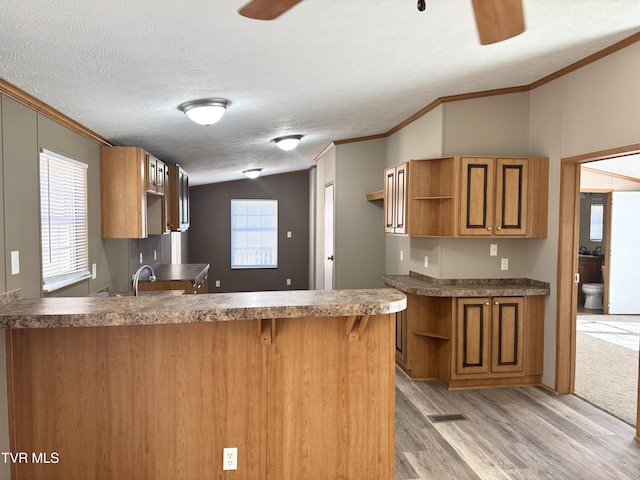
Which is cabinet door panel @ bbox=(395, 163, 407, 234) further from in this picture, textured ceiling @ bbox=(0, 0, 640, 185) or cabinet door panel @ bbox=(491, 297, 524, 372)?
cabinet door panel @ bbox=(491, 297, 524, 372)

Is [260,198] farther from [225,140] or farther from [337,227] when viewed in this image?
[225,140]

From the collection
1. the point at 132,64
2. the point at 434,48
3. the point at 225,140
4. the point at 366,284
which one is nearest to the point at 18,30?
the point at 132,64

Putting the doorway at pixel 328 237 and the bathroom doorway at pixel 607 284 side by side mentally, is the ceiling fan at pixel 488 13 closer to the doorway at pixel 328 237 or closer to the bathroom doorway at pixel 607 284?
the bathroom doorway at pixel 607 284

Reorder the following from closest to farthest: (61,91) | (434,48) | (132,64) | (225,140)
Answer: (132,64) → (61,91) → (434,48) → (225,140)

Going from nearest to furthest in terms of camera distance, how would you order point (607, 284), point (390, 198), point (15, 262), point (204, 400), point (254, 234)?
point (204, 400), point (15, 262), point (390, 198), point (607, 284), point (254, 234)

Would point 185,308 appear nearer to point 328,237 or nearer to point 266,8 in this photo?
point 266,8

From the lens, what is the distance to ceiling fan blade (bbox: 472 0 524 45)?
1699 mm

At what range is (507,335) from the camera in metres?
4.36

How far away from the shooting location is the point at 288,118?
179 inches

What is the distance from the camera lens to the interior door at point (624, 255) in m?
7.64

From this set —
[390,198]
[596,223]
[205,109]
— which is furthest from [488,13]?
[596,223]

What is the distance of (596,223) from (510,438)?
22.3 feet

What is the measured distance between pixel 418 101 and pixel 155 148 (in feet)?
9.31

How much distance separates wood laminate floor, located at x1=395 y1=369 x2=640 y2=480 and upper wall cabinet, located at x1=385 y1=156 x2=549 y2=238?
141 centimetres
